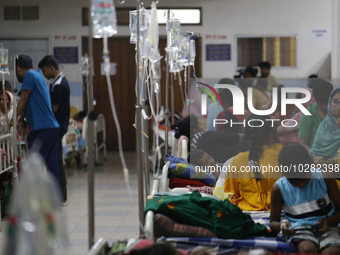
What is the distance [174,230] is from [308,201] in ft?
2.39

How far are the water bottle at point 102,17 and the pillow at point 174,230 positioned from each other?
103 centimetres

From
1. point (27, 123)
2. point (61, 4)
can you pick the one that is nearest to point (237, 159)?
point (27, 123)

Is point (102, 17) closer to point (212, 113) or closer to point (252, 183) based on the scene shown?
point (252, 183)

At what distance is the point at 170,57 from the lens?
12.6 feet

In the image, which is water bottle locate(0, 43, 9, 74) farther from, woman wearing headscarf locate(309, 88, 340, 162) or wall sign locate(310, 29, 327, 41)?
wall sign locate(310, 29, 327, 41)

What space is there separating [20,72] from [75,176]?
7.67 ft

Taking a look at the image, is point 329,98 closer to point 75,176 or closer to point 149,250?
point 149,250

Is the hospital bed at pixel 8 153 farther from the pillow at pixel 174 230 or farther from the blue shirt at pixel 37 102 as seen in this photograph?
the pillow at pixel 174 230

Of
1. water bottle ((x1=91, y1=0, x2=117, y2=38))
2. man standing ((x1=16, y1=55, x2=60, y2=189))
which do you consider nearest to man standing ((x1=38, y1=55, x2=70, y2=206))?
man standing ((x1=16, y1=55, x2=60, y2=189))

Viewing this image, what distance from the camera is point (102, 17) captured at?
1.77 metres

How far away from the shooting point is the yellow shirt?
285 cm

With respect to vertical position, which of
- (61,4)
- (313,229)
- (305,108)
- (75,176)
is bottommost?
(75,176)

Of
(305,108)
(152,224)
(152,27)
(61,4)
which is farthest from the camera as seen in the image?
(61,4)

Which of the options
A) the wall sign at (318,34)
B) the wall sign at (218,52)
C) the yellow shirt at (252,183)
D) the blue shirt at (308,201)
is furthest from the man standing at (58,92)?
the wall sign at (318,34)
